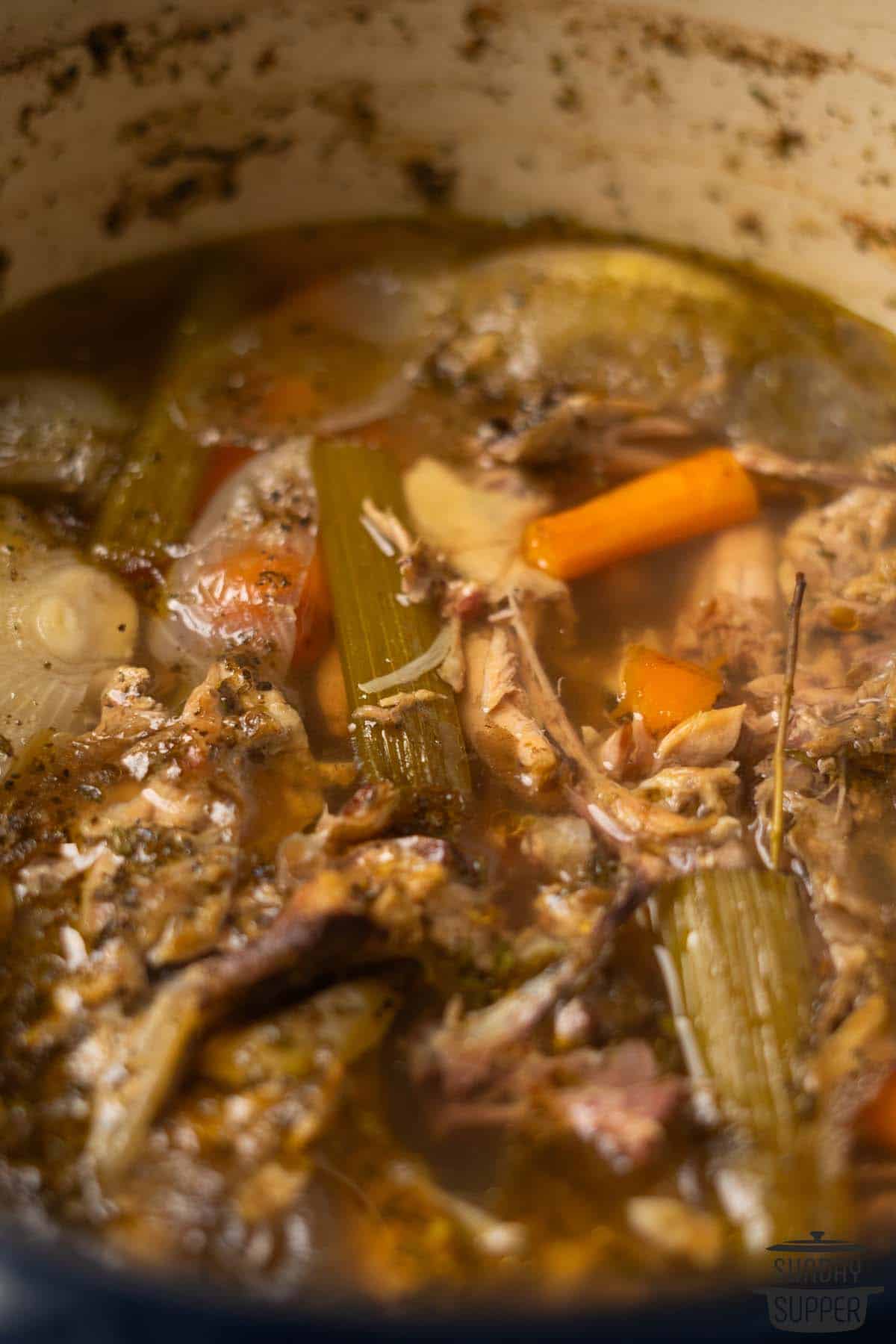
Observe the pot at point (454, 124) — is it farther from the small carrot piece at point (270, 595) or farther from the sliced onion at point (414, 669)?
the sliced onion at point (414, 669)

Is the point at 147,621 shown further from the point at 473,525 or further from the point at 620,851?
the point at 620,851

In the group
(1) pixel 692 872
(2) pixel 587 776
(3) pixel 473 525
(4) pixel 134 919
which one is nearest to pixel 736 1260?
(1) pixel 692 872

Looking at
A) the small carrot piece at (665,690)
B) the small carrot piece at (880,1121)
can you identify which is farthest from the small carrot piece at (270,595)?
the small carrot piece at (880,1121)

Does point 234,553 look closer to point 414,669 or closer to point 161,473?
point 161,473

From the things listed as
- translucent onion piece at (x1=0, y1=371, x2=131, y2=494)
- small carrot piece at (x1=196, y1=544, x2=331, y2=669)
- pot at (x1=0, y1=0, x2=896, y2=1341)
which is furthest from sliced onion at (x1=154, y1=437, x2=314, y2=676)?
pot at (x1=0, y1=0, x2=896, y2=1341)

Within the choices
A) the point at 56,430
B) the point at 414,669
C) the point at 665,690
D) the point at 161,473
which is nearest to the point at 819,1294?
the point at 665,690

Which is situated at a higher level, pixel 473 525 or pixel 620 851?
pixel 473 525
